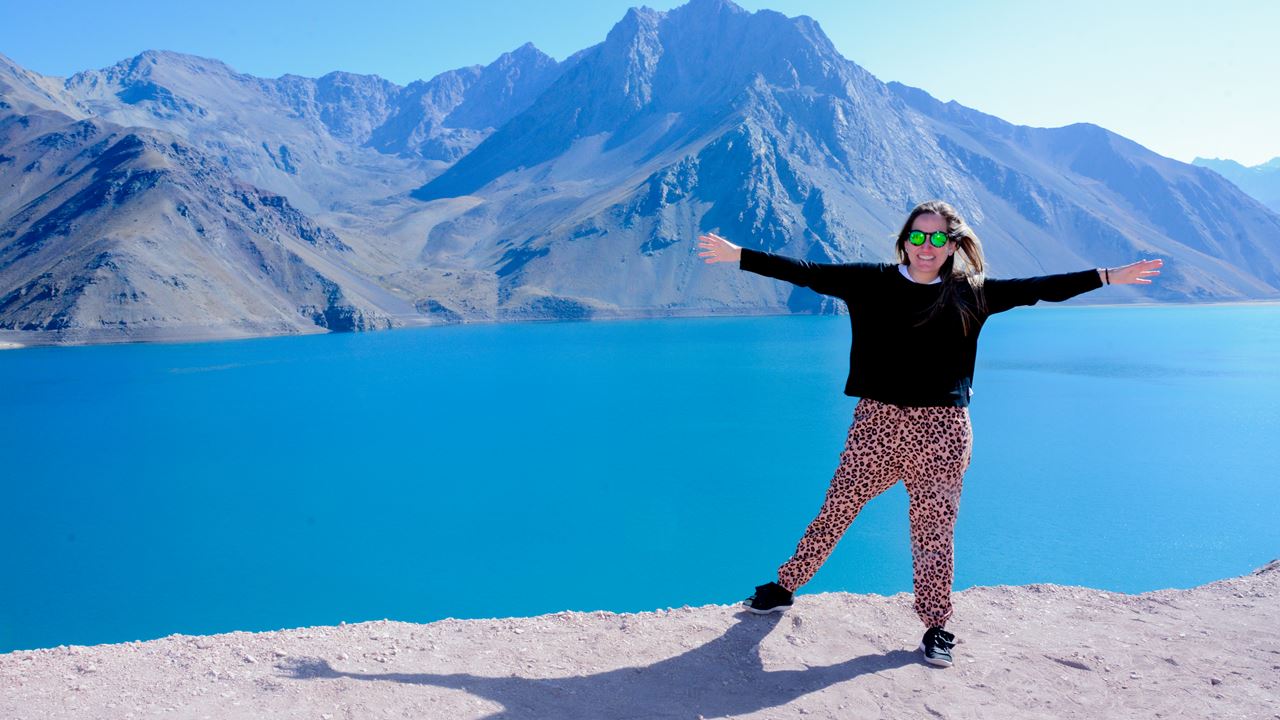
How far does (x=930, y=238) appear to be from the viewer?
198 inches

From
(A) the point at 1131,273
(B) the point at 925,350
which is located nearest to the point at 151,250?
(B) the point at 925,350

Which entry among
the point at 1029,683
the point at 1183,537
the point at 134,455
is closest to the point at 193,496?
the point at 134,455

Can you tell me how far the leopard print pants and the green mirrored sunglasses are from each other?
1.08 metres

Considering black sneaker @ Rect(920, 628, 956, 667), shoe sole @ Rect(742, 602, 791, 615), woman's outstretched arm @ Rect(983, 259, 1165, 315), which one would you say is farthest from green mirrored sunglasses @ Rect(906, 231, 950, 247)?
shoe sole @ Rect(742, 602, 791, 615)

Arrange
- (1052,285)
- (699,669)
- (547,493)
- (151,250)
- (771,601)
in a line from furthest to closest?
(151,250) < (547,493) < (771,601) < (699,669) < (1052,285)

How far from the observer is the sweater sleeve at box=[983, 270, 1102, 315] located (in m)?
4.89

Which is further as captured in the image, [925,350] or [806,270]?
[806,270]

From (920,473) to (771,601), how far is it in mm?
1582

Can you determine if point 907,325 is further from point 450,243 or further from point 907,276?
point 450,243

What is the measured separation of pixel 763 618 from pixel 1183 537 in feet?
61.2

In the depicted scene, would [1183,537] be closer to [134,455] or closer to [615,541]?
[615,541]

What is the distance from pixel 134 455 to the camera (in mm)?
32156

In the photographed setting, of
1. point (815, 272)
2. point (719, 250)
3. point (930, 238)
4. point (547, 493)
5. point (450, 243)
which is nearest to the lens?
point (930, 238)

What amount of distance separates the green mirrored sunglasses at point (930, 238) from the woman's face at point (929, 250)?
24 millimetres
